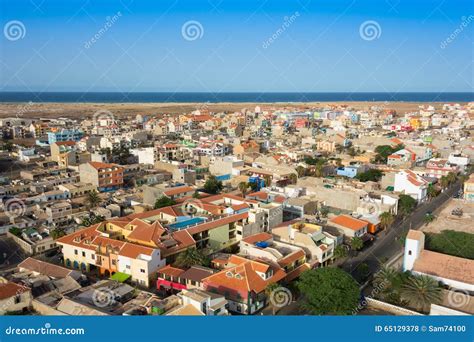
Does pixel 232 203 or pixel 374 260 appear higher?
pixel 232 203

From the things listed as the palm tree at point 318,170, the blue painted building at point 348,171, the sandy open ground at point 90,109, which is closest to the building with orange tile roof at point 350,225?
the palm tree at point 318,170

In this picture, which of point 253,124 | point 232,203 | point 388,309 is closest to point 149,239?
point 232,203

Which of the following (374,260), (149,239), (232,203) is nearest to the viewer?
(149,239)

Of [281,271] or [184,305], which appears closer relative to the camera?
[184,305]

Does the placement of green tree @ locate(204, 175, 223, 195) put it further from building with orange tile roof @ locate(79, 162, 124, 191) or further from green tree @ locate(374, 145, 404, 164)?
green tree @ locate(374, 145, 404, 164)

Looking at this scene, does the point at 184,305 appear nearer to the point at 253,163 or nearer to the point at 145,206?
the point at 145,206

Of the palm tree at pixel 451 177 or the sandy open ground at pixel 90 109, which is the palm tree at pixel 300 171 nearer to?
the palm tree at pixel 451 177
